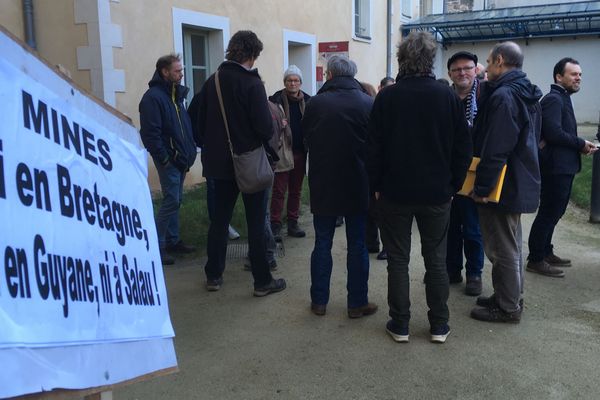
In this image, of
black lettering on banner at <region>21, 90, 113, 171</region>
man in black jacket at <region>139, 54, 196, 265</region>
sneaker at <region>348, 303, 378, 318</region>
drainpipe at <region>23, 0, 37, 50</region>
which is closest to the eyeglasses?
sneaker at <region>348, 303, 378, 318</region>

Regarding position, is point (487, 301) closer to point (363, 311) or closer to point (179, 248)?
point (363, 311)

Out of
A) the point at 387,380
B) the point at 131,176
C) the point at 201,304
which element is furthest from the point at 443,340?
the point at 131,176

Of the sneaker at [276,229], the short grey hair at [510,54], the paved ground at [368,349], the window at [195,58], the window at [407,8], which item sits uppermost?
the window at [407,8]

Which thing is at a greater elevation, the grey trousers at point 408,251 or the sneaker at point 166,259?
the grey trousers at point 408,251

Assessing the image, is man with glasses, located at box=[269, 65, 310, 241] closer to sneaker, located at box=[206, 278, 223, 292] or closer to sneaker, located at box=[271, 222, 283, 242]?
sneaker, located at box=[271, 222, 283, 242]

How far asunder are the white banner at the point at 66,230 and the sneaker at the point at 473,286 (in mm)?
3136

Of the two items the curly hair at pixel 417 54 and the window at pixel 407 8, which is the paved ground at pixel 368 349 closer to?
the curly hair at pixel 417 54

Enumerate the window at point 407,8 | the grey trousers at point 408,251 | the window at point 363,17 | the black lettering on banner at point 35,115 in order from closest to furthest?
1. the black lettering on banner at point 35,115
2. the grey trousers at point 408,251
3. the window at point 363,17
4. the window at point 407,8

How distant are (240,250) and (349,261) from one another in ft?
6.75

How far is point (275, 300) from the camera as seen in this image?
442 centimetres

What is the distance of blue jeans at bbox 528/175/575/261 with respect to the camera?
4863 mm

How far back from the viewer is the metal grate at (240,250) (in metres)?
5.64

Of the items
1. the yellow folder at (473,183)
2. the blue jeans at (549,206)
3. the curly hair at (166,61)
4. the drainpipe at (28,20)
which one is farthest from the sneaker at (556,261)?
the drainpipe at (28,20)

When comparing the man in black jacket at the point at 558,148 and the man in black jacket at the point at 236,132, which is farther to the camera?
the man in black jacket at the point at 558,148
